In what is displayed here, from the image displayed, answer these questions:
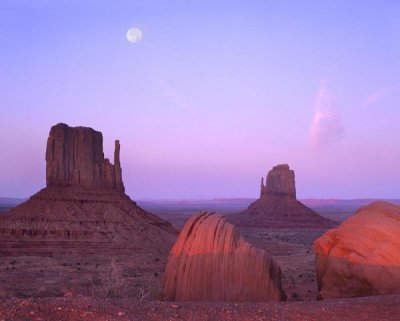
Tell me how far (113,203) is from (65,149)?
863 cm

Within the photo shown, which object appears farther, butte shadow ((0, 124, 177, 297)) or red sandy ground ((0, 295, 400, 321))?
butte shadow ((0, 124, 177, 297))

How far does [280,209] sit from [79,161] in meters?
59.2

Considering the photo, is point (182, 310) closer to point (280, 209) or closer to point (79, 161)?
point (79, 161)

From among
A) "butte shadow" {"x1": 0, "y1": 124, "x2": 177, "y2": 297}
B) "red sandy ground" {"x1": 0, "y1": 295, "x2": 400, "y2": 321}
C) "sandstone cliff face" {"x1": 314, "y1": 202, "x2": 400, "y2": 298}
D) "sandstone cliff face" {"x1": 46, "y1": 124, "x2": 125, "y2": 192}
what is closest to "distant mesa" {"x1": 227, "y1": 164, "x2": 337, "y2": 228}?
"sandstone cliff face" {"x1": 46, "y1": 124, "x2": 125, "y2": 192}

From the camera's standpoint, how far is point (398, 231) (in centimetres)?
1456

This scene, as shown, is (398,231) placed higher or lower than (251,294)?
higher

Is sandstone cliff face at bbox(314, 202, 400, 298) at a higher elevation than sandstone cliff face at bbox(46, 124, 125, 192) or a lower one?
lower

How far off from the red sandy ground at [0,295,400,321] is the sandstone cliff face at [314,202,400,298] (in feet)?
13.6

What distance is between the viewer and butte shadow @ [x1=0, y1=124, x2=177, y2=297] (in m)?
36.8

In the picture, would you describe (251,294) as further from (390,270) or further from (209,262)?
(390,270)

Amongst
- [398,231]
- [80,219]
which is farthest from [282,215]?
[398,231]

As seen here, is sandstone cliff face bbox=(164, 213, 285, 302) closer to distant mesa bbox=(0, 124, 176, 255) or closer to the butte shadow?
the butte shadow

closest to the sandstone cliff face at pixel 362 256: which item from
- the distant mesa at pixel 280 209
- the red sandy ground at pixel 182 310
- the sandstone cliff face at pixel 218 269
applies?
the sandstone cliff face at pixel 218 269

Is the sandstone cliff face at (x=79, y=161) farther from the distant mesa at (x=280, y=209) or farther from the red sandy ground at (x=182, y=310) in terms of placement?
the red sandy ground at (x=182, y=310)
